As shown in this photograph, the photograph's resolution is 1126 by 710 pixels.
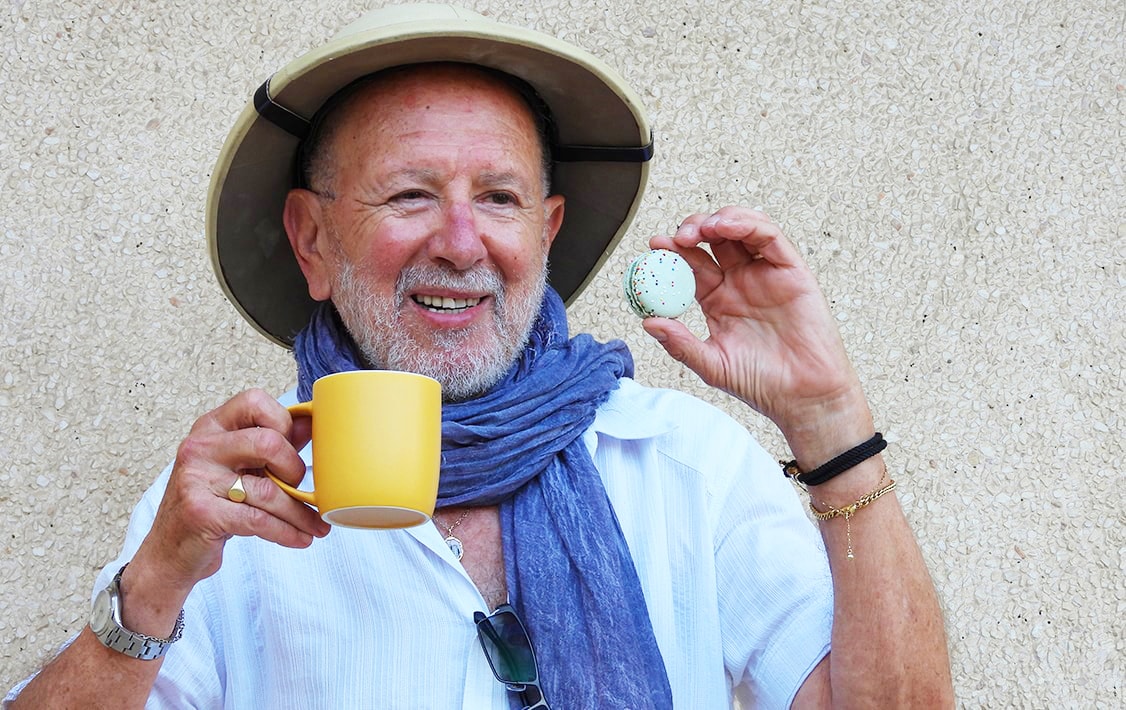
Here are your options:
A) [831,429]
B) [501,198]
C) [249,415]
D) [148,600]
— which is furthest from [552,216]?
[148,600]

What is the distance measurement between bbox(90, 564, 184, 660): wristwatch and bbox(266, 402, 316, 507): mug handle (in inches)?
13.3

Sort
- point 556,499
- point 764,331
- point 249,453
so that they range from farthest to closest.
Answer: point 556,499
point 764,331
point 249,453

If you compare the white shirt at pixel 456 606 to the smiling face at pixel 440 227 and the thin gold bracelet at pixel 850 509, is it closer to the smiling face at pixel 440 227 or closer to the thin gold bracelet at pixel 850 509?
the thin gold bracelet at pixel 850 509

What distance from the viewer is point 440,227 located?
2162mm

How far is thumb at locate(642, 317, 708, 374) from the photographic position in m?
1.96

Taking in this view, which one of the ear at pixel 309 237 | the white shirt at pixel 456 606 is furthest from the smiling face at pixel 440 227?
the white shirt at pixel 456 606

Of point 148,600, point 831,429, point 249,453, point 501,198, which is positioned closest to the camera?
point 249,453

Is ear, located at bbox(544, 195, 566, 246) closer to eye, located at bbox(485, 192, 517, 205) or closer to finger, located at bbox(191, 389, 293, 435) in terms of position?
eye, located at bbox(485, 192, 517, 205)

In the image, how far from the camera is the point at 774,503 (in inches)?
85.0

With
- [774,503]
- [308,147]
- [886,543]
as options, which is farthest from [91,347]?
[886,543]

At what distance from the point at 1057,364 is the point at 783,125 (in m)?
0.92

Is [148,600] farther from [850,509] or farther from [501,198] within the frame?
[850,509]

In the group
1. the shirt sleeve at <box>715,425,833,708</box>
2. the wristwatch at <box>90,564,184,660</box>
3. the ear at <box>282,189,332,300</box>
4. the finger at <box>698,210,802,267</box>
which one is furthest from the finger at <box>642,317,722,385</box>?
the wristwatch at <box>90,564,184,660</box>

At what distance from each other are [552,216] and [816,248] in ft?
3.04
